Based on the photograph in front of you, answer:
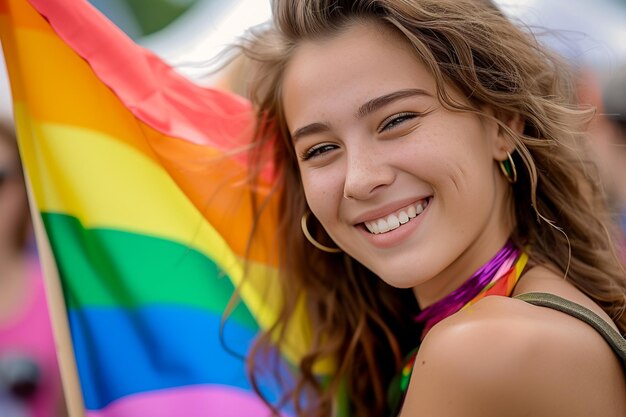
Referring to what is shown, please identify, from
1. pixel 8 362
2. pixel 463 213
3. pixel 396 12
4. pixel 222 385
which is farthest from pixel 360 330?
pixel 8 362

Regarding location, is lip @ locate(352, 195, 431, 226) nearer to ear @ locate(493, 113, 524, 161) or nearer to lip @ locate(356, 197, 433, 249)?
lip @ locate(356, 197, 433, 249)

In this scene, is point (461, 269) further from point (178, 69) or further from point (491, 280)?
point (178, 69)

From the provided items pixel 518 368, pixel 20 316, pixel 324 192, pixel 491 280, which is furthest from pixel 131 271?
pixel 518 368

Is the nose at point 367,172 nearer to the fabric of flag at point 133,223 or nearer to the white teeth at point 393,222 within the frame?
the white teeth at point 393,222

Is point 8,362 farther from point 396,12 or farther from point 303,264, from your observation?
point 396,12

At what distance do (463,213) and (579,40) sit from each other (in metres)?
0.73

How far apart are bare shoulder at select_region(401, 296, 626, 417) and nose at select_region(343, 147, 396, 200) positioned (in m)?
0.37

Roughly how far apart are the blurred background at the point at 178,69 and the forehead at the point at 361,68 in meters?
0.39

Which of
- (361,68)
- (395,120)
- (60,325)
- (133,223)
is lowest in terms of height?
(60,325)

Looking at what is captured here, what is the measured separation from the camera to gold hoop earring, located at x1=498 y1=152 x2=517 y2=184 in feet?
5.86

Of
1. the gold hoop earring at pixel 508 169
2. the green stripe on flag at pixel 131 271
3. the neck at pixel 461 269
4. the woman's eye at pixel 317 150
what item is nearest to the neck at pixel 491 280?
the neck at pixel 461 269

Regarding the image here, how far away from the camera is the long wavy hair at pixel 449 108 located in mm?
1689

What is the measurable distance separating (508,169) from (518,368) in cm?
64

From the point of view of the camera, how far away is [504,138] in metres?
1.77
